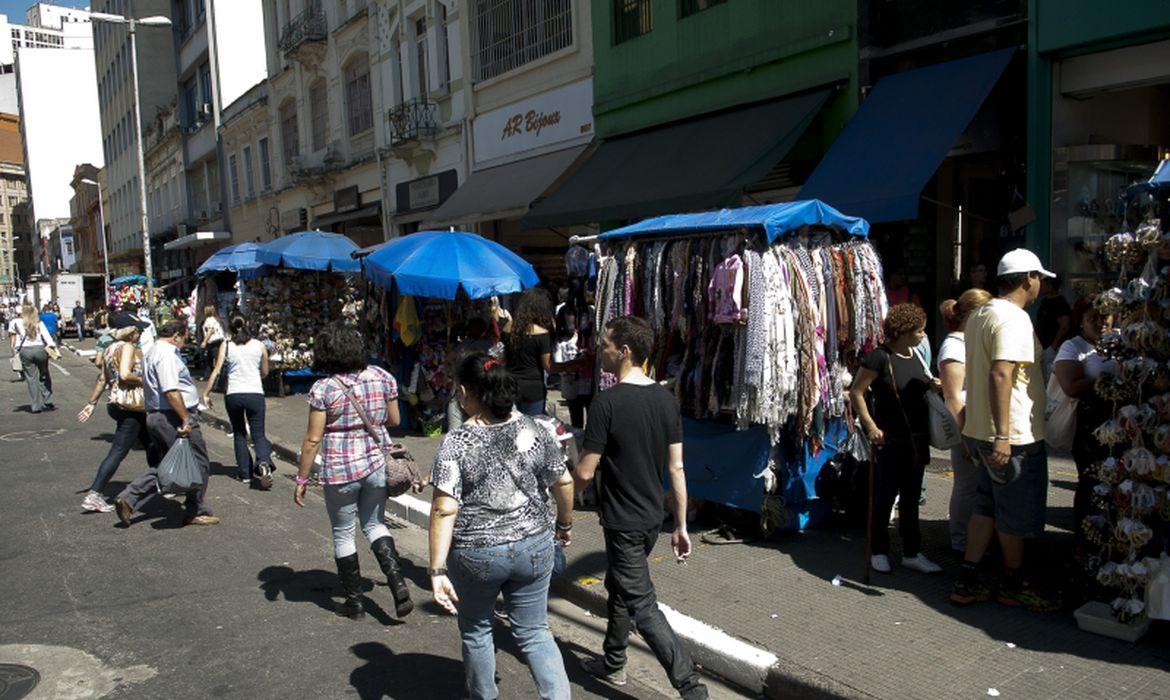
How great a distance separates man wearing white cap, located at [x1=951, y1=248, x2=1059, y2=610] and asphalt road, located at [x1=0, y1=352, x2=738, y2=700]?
1.77m

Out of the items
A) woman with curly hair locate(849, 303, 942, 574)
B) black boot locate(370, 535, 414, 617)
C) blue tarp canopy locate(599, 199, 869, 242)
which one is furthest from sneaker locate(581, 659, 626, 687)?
blue tarp canopy locate(599, 199, 869, 242)

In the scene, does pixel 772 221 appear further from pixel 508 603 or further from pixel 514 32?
pixel 514 32

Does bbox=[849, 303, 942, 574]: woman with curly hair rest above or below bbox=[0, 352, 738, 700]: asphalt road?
above

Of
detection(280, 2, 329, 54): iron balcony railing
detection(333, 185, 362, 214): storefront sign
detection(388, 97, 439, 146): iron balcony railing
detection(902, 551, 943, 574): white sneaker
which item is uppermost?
detection(280, 2, 329, 54): iron balcony railing

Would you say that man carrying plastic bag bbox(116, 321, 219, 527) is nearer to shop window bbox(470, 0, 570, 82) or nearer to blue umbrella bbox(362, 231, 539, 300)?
blue umbrella bbox(362, 231, 539, 300)

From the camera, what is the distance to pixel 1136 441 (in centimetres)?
420

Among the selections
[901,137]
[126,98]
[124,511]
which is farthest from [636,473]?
[126,98]

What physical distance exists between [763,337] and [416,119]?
15043 millimetres

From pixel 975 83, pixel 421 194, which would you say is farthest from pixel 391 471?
pixel 421 194

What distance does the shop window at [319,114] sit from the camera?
24891mm

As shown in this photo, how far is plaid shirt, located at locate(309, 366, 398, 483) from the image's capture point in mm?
5070

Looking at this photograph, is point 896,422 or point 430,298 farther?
point 430,298

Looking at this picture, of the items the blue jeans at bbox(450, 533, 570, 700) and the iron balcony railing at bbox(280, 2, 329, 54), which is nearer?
the blue jeans at bbox(450, 533, 570, 700)

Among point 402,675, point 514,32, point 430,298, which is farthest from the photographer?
point 514,32
